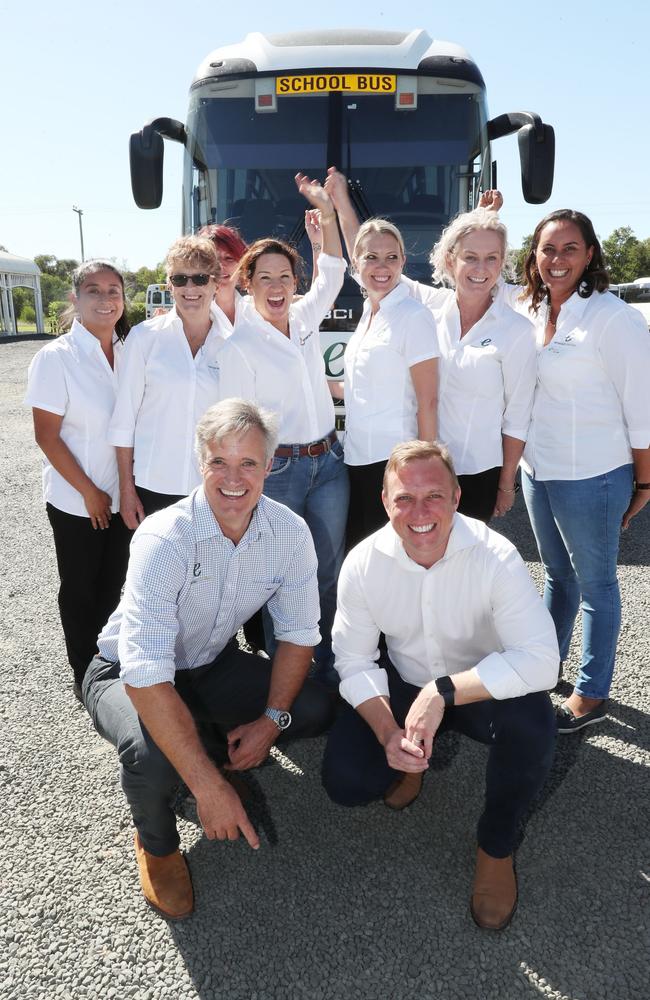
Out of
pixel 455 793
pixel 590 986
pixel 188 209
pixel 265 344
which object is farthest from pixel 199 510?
pixel 188 209

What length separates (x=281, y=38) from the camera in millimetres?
5387

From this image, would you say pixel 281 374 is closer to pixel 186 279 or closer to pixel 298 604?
pixel 186 279

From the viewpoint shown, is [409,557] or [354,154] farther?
[354,154]

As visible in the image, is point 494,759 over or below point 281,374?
below

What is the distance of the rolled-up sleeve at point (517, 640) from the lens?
7.53 ft

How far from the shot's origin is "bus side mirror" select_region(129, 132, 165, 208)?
523 cm

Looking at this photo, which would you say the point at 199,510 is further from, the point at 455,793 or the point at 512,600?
the point at 455,793

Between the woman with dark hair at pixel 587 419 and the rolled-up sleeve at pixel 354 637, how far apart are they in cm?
101

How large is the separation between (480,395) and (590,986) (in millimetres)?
2051

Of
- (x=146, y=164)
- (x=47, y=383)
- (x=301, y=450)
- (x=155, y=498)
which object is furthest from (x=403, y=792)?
(x=146, y=164)

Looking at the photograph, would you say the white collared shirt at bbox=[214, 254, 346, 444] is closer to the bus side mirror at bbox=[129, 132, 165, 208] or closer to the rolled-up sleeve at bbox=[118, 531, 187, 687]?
the rolled-up sleeve at bbox=[118, 531, 187, 687]

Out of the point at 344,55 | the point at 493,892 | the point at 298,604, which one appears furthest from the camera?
the point at 344,55

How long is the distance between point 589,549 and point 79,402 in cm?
223

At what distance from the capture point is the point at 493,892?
2.25 metres
